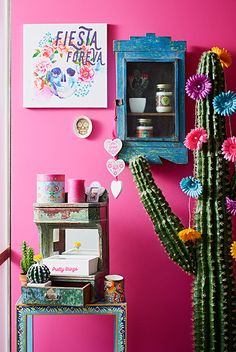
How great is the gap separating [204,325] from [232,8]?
6.06 ft

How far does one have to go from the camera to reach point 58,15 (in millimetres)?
3256

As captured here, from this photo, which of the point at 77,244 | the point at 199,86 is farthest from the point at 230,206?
the point at 77,244

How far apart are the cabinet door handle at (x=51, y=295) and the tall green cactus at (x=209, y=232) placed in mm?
616

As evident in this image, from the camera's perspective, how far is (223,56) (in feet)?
9.84

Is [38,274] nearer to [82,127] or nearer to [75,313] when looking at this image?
[75,313]

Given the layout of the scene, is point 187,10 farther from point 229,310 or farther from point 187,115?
point 229,310

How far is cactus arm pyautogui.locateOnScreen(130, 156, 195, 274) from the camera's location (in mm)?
2824

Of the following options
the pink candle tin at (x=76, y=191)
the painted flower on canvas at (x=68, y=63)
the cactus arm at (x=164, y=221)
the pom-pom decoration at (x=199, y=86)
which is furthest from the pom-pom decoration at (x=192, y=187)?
the painted flower on canvas at (x=68, y=63)

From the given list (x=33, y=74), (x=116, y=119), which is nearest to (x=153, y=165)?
(x=116, y=119)

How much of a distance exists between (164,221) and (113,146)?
588 millimetres

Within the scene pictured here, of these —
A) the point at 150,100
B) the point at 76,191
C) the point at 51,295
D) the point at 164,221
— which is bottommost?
the point at 51,295

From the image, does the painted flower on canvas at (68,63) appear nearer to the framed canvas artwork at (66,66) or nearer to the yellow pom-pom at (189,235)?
the framed canvas artwork at (66,66)

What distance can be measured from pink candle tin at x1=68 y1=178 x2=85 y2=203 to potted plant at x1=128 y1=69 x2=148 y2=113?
566 mm

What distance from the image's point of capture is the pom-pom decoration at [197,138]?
2.80 meters
